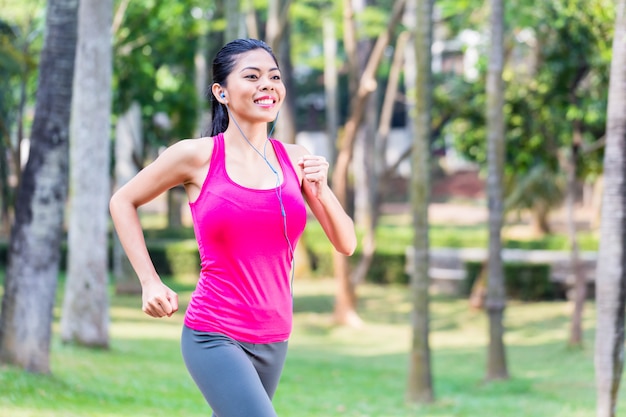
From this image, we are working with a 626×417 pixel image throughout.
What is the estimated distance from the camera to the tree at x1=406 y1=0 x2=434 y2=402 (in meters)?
11.2

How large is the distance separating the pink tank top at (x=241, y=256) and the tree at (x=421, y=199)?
773 cm

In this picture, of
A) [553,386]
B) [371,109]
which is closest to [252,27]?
[371,109]

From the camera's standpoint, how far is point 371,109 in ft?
85.5

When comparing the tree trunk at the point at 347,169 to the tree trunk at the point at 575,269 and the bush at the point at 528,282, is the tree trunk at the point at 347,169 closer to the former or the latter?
the tree trunk at the point at 575,269

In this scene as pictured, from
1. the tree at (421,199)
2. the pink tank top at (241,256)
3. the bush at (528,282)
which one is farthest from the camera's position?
the bush at (528,282)

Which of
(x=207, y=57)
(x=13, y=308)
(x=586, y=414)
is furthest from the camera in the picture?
(x=207, y=57)

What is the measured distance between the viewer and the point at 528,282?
24438mm

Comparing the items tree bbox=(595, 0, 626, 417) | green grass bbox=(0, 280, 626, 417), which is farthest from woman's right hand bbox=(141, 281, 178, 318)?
tree bbox=(595, 0, 626, 417)

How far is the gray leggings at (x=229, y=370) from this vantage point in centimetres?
336

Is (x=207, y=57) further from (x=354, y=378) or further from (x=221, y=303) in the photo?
(x=221, y=303)

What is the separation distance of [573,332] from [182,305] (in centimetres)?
900

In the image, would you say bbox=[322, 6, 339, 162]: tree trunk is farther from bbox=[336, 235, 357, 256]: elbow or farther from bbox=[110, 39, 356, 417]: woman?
bbox=[110, 39, 356, 417]: woman

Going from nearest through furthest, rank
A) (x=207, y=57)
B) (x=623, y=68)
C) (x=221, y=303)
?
(x=221, y=303) < (x=623, y=68) < (x=207, y=57)

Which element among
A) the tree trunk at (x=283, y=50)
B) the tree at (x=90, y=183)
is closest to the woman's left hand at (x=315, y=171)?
the tree at (x=90, y=183)
